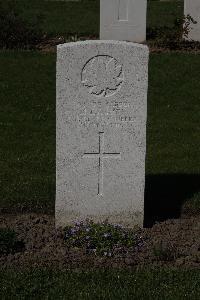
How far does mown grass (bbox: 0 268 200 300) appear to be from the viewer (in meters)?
5.84

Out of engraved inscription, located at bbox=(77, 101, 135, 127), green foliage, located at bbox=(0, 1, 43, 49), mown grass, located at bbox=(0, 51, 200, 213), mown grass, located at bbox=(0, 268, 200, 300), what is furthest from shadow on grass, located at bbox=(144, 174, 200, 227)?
green foliage, located at bbox=(0, 1, 43, 49)

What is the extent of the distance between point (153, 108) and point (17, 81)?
2.55 metres

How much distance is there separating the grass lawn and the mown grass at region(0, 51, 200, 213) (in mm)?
3726

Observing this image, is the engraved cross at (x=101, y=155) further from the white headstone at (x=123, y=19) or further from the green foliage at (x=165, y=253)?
the white headstone at (x=123, y=19)

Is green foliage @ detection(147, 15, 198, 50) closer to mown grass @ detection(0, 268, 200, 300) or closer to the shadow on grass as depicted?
the shadow on grass

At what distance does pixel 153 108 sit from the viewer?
12.0 m

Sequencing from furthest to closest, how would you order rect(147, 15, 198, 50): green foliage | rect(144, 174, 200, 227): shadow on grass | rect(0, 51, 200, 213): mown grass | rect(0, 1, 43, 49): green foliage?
rect(147, 15, 198, 50): green foliage → rect(0, 1, 43, 49): green foliage → rect(0, 51, 200, 213): mown grass → rect(144, 174, 200, 227): shadow on grass

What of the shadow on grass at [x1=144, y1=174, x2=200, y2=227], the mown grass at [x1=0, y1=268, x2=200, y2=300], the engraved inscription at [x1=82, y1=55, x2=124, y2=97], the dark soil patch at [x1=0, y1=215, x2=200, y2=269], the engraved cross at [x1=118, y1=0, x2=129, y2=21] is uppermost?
the engraved cross at [x1=118, y1=0, x2=129, y2=21]

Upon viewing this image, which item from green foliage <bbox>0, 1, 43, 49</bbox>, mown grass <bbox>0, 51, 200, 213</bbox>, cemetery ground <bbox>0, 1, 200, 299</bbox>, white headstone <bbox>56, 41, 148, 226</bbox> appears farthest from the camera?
green foliage <bbox>0, 1, 43, 49</bbox>

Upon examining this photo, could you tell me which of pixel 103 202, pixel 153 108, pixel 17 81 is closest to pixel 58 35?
→ pixel 17 81

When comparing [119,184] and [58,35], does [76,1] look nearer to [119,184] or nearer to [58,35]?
[58,35]

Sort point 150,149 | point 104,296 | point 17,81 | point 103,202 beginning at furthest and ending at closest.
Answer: point 17,81, point 150,149, point 103,202, point 104,296

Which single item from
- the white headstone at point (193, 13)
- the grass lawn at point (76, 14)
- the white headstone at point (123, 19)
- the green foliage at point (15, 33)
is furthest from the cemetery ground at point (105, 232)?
the grass lawn at point (76, 14)

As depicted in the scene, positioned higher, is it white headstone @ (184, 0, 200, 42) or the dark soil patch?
white headstone @ (184, 0, 200, 42)
